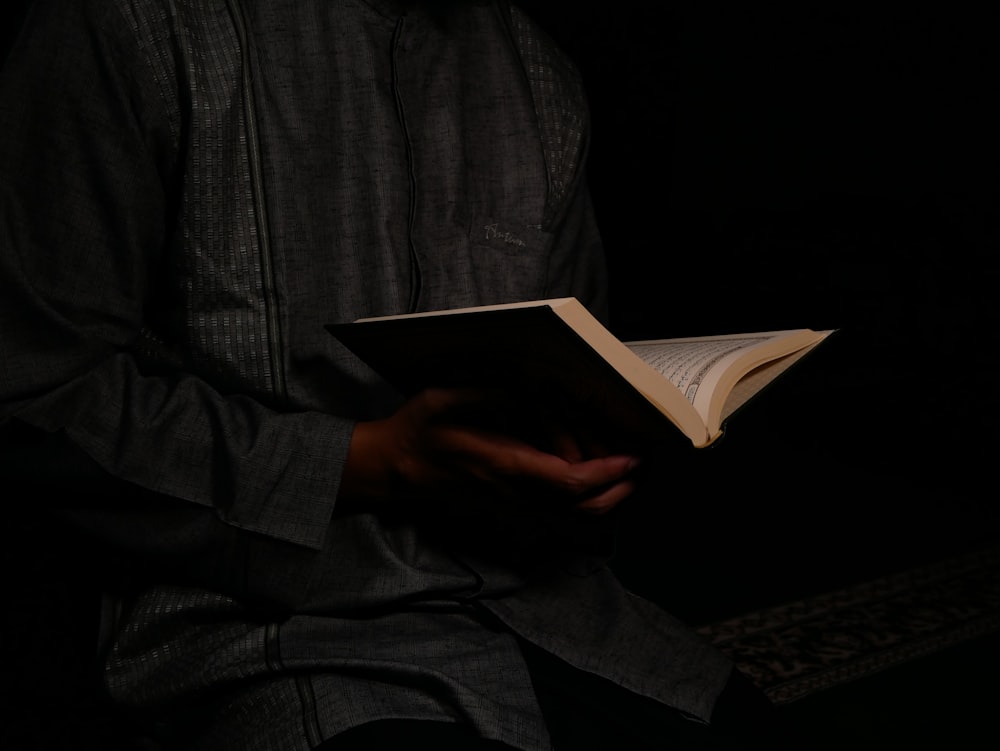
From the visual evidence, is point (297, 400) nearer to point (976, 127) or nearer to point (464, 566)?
point (464, 566)

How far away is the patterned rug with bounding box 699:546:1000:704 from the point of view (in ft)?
4.78

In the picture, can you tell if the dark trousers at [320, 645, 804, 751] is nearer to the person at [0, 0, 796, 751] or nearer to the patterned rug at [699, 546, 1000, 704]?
the person at [0, 0, 796, 751]

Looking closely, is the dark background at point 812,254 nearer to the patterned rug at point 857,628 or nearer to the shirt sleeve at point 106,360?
the patterned rug at point 857,628

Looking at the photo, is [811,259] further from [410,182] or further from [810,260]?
[410,182]

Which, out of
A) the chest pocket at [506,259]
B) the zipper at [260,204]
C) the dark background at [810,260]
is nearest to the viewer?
the zipper at [260,204]

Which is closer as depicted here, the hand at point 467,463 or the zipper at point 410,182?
the hand at point 467,463

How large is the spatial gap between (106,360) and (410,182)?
308 mm

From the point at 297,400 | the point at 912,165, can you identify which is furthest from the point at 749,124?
the point at 297,400

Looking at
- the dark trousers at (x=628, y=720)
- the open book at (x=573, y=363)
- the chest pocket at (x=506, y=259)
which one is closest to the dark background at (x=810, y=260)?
the dark trousers at (x=628, y=720)

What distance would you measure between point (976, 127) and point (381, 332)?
3342 millimetres

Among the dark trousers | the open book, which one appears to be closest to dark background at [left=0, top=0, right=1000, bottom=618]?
the dark trousers

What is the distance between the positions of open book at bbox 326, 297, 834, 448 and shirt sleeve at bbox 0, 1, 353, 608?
0.44 ft

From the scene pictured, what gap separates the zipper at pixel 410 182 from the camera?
0.79 m

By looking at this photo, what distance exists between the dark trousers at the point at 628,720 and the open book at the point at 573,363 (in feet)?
0.90
